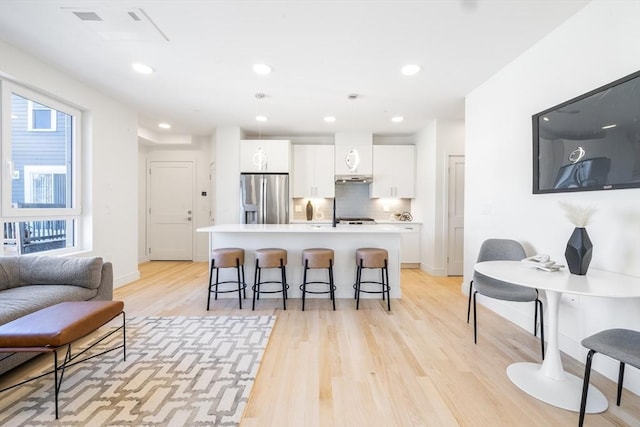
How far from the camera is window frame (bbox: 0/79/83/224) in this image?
2.71m

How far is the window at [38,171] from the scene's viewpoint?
2773mm

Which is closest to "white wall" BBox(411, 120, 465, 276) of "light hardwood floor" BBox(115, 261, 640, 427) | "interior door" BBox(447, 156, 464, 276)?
"interior door" BBox(447, 156, 464, 276)

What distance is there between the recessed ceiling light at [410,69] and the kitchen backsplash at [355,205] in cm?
302

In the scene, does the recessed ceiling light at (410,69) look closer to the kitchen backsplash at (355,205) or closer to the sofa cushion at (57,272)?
the kitchen backsplash at (355,205)

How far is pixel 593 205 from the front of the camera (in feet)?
6.62

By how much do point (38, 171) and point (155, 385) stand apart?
2839 mm

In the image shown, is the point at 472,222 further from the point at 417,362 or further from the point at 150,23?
the point at 150,23

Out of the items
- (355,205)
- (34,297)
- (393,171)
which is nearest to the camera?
(34,297)

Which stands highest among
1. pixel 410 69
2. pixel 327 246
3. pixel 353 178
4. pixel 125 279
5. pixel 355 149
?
pixel 410 69

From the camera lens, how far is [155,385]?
183 cm

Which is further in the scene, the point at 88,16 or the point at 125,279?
the point at 125,279

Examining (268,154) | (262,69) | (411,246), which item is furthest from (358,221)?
(262,69)

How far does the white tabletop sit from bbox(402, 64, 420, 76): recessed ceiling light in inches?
83.0

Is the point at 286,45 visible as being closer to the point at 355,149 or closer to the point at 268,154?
the point at 268,154
